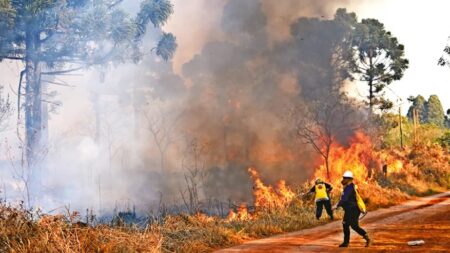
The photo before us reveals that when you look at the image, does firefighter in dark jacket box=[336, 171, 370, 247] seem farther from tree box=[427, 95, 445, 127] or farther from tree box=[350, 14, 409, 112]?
tree box=[427, 95, 445, 127]

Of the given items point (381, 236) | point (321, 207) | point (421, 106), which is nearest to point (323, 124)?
point (321, 207)

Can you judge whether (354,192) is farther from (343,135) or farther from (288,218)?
(343,135)

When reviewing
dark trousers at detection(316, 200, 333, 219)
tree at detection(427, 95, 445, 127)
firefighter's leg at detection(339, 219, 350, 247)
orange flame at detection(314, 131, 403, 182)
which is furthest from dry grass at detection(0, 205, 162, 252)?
tree at detection(427, 95, 445, 127)

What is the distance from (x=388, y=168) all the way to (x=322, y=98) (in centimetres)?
598

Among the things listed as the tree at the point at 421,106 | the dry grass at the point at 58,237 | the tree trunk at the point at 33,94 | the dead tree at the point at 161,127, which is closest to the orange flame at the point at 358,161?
the dead tree at the point at 161,127

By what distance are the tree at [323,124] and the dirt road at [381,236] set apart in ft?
33.8

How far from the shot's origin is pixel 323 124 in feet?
91.2

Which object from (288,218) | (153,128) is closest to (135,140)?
Answer: (153,128)

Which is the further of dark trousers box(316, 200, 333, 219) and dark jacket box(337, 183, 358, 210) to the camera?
dark trousers box(316, 200, 333, 219)

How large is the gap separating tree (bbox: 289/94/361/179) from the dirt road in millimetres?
10309

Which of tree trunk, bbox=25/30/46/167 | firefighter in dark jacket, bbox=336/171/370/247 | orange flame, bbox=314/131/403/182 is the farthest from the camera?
orange flame, bbox=314/131/403/182

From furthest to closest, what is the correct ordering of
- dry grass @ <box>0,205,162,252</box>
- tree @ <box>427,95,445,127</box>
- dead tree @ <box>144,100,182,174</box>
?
1. tree @ <box>427,95,445,127</box>
2. dead tree @ <box>144,100,182,174</box>
3. dry grass @ <box>0,205,162,252</box>

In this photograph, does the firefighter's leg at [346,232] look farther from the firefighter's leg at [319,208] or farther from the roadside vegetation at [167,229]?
the firefighter's leg at [319,208]

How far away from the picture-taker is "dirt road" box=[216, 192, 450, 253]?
10.4 metres
